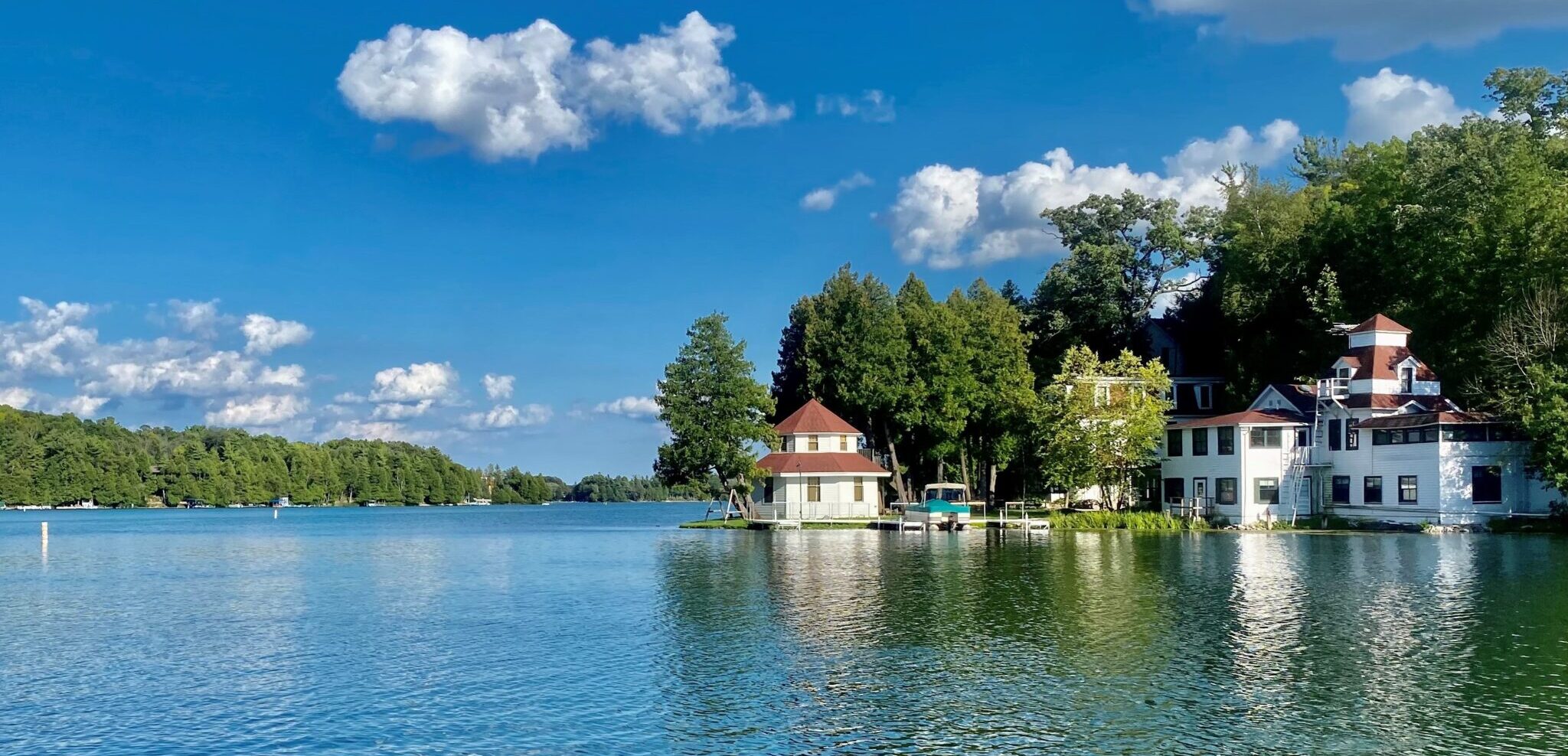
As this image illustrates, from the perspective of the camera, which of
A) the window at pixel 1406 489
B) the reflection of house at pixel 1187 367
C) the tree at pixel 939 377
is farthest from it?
the reflection of house at pixel 1187 367

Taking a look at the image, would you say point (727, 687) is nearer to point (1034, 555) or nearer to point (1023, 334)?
point (1034, 555)

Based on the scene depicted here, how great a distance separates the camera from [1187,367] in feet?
315

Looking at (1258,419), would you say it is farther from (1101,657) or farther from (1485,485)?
(1101,657)

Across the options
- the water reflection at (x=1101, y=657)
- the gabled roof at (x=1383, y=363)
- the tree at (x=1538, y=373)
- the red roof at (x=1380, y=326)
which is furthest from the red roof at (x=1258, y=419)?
the water reflection at (x=1101, y=657)

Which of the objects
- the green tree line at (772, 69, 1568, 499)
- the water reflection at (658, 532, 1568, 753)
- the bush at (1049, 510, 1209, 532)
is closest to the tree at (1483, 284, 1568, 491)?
the green tree line at (772, 69, 1568, 499)

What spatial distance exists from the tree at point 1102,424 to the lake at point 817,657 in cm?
1952

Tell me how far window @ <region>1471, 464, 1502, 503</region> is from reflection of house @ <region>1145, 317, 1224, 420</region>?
30.6 m

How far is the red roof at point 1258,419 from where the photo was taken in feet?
222

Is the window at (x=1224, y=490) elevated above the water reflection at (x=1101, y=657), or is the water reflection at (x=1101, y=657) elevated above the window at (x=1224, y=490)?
the window at (x=1224, y=490)

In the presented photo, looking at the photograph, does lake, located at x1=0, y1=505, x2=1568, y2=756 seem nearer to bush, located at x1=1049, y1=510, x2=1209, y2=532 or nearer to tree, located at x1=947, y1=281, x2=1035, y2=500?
bush, located at x1=1049, y1=510, x2=1209, y2=532

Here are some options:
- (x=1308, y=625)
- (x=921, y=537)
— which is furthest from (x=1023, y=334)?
(x=1308, y=625)

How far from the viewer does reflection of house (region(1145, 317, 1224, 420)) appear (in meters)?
94.1

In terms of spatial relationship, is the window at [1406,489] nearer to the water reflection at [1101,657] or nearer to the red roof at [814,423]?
the water reflection at [1101,657]

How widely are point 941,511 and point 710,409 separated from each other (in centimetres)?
1640
